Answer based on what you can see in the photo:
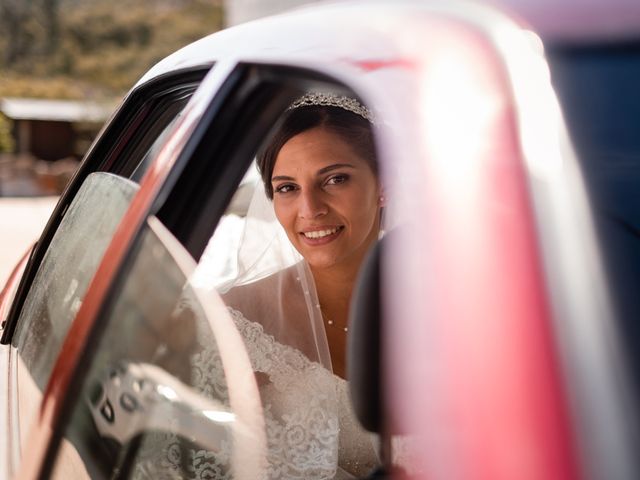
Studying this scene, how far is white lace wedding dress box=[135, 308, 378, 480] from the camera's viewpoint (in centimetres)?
203

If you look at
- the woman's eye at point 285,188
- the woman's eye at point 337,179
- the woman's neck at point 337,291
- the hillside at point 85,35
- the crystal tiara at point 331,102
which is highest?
the hillside at point 85,35

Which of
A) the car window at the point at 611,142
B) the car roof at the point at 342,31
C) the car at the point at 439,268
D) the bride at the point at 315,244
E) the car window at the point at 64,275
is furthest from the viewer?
the bride at the point at 315,244

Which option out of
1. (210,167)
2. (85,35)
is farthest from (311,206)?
(85,35)

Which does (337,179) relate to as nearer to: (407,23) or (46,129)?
(407,23)

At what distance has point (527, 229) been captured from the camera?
2.73ft

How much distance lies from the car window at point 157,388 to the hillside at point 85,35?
187ft

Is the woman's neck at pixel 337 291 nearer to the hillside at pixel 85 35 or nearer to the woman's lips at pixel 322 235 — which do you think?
the woman's lips at pixel 322 235

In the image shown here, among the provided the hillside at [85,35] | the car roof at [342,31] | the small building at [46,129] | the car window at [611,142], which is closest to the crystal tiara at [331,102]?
the car roof at [342,31]

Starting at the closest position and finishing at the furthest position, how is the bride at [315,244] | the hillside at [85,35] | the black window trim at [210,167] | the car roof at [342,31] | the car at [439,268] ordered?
1. the car at [439,268]
2. the car roof at [342,31]
3. the black window trim at [210,167]
4. the bride at [315,244]
5. the hillside at [85,35]

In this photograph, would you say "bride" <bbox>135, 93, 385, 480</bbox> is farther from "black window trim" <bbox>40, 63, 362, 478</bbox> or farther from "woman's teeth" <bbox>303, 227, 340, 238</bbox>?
"black window trim" <bbox>40, 63, 362, 478</bbox>

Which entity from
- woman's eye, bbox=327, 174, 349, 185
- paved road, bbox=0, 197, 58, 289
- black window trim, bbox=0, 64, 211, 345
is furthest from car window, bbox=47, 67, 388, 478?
paved road, bbox=0, 197, 58, 289

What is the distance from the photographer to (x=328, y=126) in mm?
2602

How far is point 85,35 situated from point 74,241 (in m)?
65.6

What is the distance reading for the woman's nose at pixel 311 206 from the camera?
257 cm
